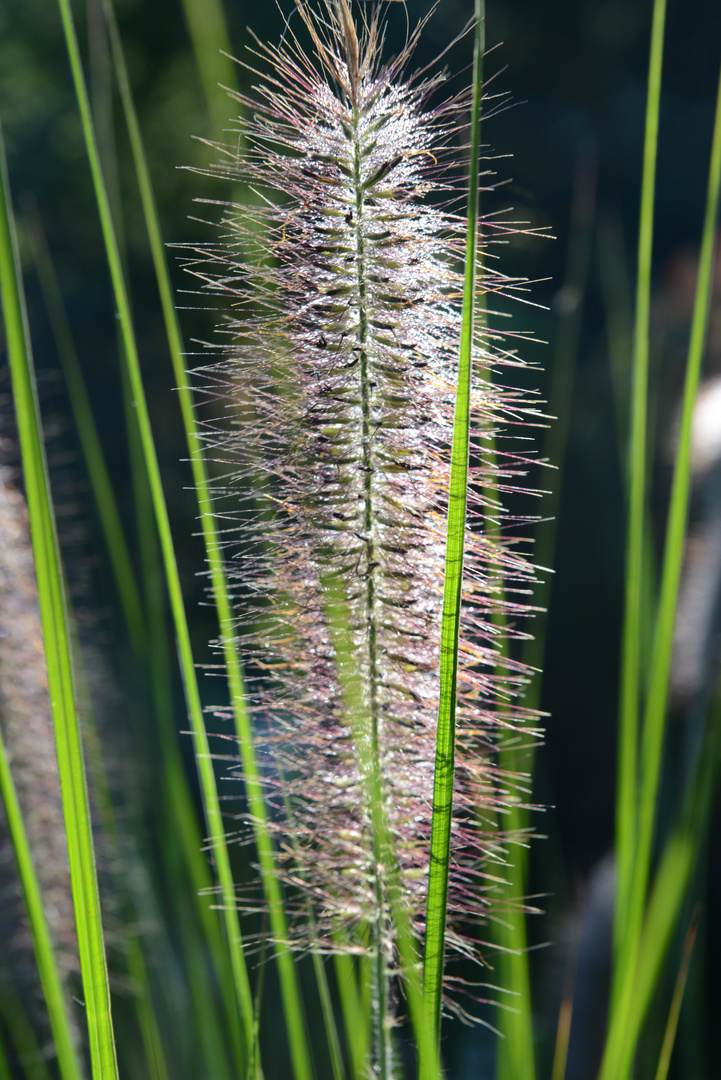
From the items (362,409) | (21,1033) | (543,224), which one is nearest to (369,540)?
(362,409)

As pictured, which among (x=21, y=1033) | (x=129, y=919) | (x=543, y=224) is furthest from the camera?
(x=543, y=224)

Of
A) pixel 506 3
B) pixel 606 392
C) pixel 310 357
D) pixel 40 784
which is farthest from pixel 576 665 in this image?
pixel 506 3

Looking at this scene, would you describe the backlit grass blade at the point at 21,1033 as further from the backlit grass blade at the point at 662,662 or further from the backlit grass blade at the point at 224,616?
the backlit grass blade at the point at 662,662

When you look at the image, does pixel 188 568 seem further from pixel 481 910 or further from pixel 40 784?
pixel 481 910

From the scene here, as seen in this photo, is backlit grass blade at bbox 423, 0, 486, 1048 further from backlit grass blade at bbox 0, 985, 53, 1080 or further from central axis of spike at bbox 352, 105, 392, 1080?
backlit grass blade at bbox 0, 985, 53, 1080

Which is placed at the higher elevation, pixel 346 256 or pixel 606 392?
pixel 346 256

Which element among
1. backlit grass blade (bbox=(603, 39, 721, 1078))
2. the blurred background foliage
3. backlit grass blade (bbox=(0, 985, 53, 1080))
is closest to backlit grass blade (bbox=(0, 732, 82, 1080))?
backlit grass blade (bbox=(603, 39, 721, 1078))

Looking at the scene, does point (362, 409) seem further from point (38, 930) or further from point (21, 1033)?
point (21, 1033)
